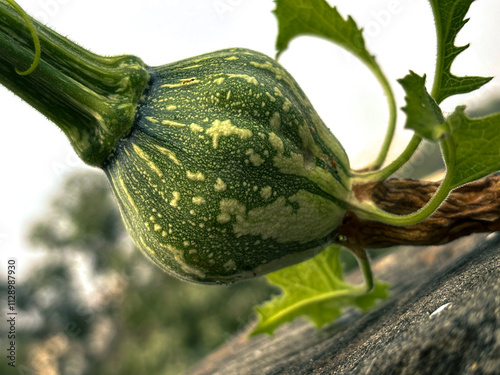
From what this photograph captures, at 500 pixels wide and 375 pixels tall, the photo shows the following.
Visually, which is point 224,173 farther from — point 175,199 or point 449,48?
point 449,48

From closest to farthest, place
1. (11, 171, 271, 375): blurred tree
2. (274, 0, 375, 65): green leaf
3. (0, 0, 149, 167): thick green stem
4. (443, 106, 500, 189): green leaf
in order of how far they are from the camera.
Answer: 1. (443, 106, 500, 189): green leaf
2. (0, 0, 149, 167): thick green stem
3. (274, 0, 375, 65): green leaf
4. (11, 171, 271, 375): blurred tree

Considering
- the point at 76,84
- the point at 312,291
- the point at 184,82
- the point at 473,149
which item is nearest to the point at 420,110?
the point at 473,149

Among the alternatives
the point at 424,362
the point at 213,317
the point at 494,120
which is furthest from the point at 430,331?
the point at 213,317

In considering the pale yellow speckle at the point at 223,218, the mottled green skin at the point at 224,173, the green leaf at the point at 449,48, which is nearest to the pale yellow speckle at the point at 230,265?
the mottled green skin at the point at 224,173

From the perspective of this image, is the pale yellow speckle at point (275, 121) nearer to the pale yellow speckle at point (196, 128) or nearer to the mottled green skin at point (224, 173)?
the mottled green skin at point (224, 173)

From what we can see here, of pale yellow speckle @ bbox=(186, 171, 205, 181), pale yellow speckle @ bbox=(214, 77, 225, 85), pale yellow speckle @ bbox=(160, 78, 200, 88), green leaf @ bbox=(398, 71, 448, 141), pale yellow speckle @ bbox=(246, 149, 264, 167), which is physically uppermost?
pale yellow speckle @ bbox=(160, 78, 200, 88)

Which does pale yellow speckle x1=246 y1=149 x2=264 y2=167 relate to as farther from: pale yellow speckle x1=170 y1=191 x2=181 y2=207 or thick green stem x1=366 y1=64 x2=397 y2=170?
thick green stem x1=366 y1=64 x2=397 y2=170

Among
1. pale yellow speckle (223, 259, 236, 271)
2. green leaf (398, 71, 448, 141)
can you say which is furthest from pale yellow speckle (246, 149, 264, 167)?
green leaf (398, 71, 448, 141)
